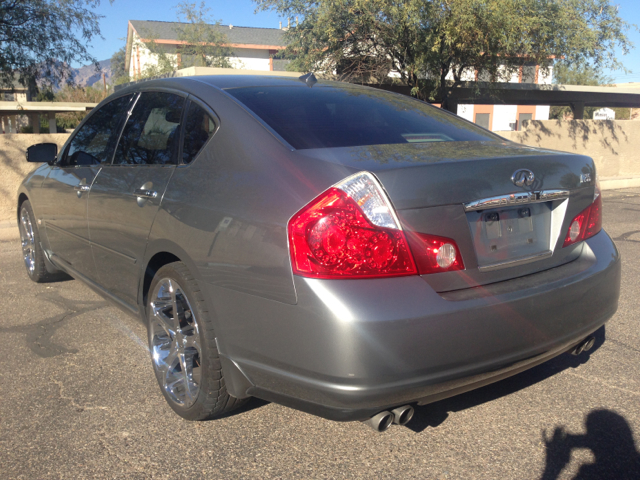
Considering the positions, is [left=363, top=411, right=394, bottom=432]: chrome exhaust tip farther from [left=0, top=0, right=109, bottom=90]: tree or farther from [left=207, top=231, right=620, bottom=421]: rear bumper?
[left=0, top=0, right=109, bottom=90]: tree

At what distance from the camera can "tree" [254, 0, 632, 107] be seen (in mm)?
13910

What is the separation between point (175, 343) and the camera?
2867mm

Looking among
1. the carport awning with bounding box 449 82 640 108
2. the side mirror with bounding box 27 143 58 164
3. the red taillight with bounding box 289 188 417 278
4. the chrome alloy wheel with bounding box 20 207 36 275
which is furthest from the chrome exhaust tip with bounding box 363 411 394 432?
the carport awning with bounding box 449 82 640 108

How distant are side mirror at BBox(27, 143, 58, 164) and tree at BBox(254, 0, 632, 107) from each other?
11007mm

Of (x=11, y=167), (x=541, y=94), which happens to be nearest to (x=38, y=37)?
(x=11, y=167)

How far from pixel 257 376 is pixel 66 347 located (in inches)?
81.0

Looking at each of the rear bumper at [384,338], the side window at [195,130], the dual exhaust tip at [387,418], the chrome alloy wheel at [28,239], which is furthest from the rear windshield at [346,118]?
the chrome alloy wheel at [28,239]

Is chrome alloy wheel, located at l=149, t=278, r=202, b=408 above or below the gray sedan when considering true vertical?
below

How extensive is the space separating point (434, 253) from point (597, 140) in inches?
564

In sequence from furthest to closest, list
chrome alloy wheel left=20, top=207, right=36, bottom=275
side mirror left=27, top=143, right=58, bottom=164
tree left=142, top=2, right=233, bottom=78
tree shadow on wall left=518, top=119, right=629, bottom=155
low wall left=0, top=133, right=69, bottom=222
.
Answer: tree left=142, top=2, right=233, bottom=78, tree shadow on wall left=518, top=119, right=629, bottom=155, low wall left=0, top=133, right=69, bottom=222, chrome alloy wheel left=20, top=207, right=36, bottom=275, side mirror left=27, top=143, right=58, bottom=164

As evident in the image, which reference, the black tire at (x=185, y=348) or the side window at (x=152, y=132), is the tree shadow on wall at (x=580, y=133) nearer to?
the side window at (x=152, y=132)

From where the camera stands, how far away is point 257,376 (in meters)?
2.29

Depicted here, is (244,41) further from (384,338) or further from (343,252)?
(384,338)

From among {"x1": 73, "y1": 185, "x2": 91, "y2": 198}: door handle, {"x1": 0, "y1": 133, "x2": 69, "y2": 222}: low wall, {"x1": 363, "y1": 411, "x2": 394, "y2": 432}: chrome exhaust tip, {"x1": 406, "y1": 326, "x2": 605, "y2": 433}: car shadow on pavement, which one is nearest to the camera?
{"x1": 363, "y1": 411, "x2": 394, "y2": 432}: chrome exhaust tip
